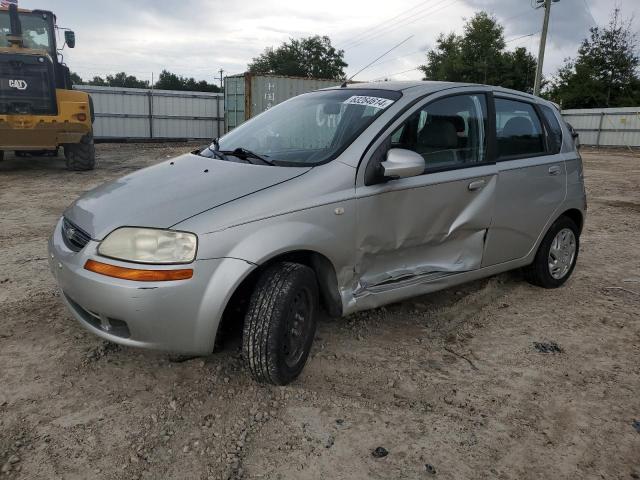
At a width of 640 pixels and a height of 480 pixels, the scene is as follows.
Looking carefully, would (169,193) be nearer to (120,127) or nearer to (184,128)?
(120,127)

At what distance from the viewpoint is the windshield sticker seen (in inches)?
119

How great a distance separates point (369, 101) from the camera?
3113 mm

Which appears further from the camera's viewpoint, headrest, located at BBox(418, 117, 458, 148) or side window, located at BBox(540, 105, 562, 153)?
side window, located at BBox(540, 105, 562, 153)

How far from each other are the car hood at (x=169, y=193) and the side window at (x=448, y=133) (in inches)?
30.9

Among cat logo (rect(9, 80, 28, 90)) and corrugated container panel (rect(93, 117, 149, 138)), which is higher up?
cat logo (rect(9, 80, 28, 90))

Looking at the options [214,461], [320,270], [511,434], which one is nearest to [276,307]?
[320,270]

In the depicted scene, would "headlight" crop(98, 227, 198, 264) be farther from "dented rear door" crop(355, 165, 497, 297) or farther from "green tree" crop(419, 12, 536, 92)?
"green tree" crop(419, 12, 536, 92)

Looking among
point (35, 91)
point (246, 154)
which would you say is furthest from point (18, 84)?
point (246, 154)

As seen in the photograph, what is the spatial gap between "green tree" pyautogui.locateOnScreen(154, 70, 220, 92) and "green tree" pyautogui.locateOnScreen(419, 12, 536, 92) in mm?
28842

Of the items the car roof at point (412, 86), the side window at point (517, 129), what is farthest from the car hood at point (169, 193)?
the side window at point (517, 129)

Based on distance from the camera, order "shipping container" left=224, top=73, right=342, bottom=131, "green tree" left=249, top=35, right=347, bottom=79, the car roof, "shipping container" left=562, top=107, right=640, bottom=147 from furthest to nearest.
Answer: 1. "green tree" left=249, top=35, right=347, bottom=79
2. "shipping container" left=562, top=107, right=640, bottom=147
3. "shipping container" left=224, top=73, right=342, bottom=131
4. the car roof

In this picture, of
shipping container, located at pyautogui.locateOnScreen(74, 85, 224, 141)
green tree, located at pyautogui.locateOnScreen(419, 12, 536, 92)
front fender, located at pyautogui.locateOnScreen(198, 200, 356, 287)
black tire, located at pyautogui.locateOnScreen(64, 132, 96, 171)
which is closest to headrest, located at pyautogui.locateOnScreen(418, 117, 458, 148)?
front fender, located at pyautogui.locateOnScreen(198, 200, 356, 287)

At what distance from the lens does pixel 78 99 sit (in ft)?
32.3

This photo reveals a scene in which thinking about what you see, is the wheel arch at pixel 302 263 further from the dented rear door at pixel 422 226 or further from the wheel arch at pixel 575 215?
the wheel arch at pixel 575 215
